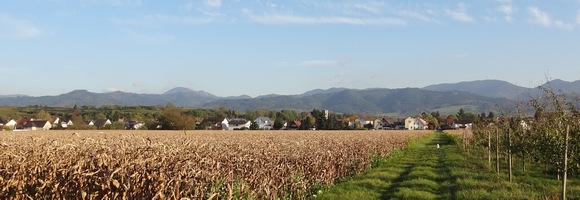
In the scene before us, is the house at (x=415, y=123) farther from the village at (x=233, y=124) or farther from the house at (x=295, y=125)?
the house at (x=295, y=125)

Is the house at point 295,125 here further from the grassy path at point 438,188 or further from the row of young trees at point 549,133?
the grassy path at point 438,188

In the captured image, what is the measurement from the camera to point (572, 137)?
16.0 meters

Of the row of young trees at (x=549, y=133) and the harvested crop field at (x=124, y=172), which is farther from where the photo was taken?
the row of young trees at (x=549, y=133)

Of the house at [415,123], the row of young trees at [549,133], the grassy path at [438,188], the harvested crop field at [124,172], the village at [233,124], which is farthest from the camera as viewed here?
the house at [415,123]

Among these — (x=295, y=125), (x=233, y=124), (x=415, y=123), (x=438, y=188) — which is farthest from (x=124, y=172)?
(x=415, y=123)

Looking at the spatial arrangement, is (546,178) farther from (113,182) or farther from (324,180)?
(113,182)

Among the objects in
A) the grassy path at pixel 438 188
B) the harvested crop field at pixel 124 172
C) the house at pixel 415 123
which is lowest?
the house at pixel 415 123

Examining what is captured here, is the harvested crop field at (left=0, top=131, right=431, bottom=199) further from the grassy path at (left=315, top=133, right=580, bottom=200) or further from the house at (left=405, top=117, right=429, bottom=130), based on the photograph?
the house at (left=405, top=117, right=429, bottom=130)

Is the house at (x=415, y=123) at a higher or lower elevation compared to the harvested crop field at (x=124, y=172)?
lower

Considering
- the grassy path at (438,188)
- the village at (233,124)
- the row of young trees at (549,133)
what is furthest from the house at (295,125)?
the grassy path at (438,188)

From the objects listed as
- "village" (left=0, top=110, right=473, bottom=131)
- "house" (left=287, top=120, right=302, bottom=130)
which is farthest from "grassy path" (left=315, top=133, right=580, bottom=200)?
"house" (left=287, top=120, right=302, bottom=130)

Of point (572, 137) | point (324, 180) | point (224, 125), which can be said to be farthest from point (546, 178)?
point (224, 125)

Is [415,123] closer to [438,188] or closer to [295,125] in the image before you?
[295,125]

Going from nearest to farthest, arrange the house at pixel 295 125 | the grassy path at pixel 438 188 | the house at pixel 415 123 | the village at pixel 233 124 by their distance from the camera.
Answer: the grassy path at pixel 438 188 < the village at pixel 233 124 < the house at pixel 295 125 < the house at pixel 415 123
